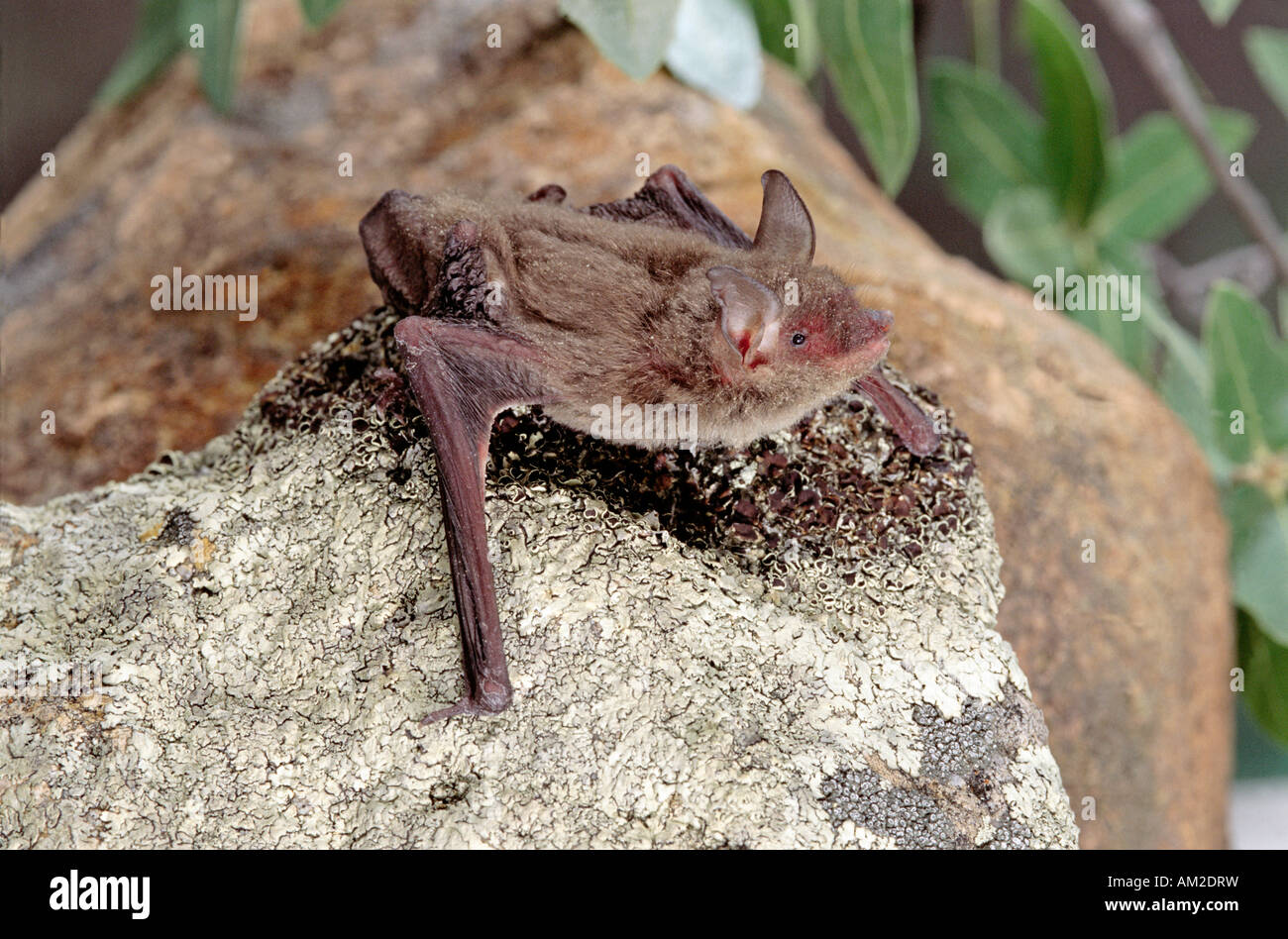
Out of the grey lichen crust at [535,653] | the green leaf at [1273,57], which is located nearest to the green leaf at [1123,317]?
the green leaf at [1273,57]

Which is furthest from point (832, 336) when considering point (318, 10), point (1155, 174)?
point (1155, 174)

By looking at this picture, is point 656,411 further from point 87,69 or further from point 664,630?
point 87,69

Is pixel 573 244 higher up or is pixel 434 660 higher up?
pixel 573 244

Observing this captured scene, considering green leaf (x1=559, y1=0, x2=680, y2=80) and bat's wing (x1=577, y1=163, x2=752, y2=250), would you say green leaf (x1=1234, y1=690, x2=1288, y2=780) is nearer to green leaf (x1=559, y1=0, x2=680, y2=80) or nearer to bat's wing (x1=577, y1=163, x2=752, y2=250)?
bat's wing (x1=577, y1=163, x2=752, y2=250)
